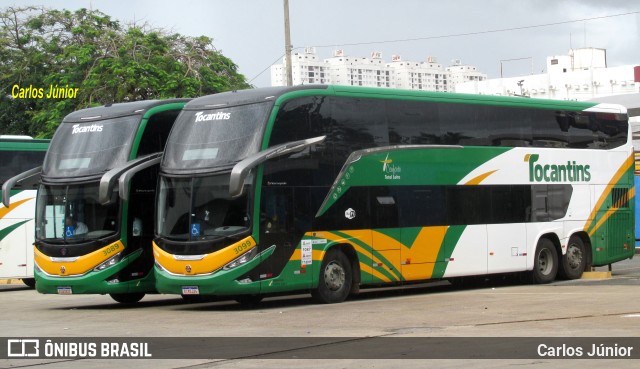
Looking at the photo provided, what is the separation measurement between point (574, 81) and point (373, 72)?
1210 inches

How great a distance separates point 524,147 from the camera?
2338 centimetres

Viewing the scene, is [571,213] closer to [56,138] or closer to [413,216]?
[413,216]

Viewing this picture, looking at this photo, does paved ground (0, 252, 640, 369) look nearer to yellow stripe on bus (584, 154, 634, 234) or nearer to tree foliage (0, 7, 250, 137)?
yellow stripe on bus (584, 154, 634, 234)

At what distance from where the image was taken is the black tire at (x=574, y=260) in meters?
24.6

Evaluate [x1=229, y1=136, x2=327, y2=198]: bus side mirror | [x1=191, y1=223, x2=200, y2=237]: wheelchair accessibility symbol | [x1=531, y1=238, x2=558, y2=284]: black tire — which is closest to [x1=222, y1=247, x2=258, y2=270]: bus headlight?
[x1=191, y1=223, x2=200, y2=237]: wheelchair accessibility symbol

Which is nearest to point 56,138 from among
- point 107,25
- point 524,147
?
point 524,147

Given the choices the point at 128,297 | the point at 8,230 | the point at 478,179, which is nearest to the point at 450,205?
the point at 478,179

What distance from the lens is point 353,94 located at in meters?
20.0

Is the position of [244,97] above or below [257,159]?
above

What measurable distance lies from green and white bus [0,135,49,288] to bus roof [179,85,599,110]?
30.5 feet

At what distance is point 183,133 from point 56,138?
3.14 meters

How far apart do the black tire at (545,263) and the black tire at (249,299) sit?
7.30m

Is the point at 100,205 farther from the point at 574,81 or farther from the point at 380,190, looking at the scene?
the point at 574,81

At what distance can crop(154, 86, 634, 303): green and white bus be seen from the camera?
18078mm
